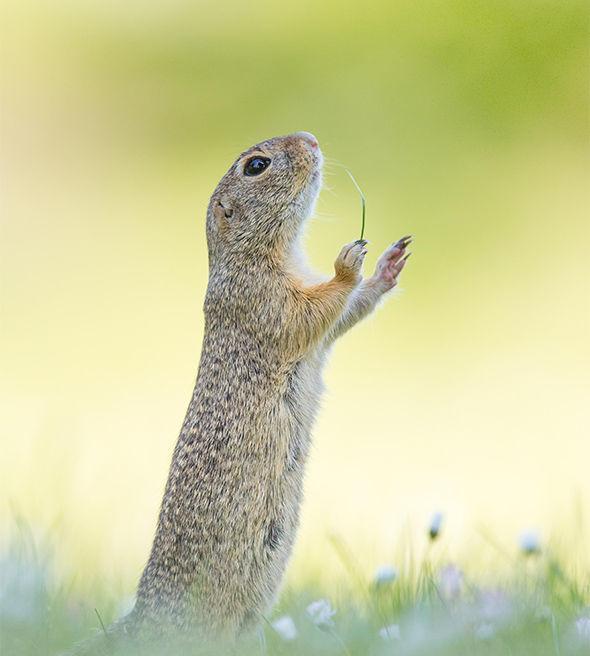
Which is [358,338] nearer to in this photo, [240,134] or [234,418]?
[240,134]

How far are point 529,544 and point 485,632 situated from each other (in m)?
1.06

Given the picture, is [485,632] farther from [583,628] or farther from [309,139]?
[309,139]

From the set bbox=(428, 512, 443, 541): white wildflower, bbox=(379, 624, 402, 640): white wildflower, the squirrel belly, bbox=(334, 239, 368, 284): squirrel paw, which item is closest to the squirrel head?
bbox=(334, 239, 368, 284): squirrel paw

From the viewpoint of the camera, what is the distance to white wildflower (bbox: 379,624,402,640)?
522cm

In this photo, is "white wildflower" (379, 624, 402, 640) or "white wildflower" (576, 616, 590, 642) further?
"white wildflower" (379, 624, 402, 640)

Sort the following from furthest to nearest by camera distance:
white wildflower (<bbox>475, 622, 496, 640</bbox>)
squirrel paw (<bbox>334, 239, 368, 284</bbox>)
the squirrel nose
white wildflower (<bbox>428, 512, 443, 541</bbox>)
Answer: the squirrel nose → squirrel paw (<bbox>334, 239, 368, 284</bbox>) → white wildflower (<bbox>428, 512, 443, 541</bbox>) → white wildflower (<bbox>475, 622, 496, 640</bbox>)

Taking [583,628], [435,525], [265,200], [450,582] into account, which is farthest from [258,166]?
[583,628]

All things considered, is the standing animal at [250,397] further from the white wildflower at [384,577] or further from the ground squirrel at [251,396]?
the white wildflower at [384,577]

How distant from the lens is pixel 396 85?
17438 millimetres

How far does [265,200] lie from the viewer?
6906 millimetres

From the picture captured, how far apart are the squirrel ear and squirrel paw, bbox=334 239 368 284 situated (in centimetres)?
69

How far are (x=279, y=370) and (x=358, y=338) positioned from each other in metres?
8.60

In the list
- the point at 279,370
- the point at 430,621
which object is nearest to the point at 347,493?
the point at 279,370

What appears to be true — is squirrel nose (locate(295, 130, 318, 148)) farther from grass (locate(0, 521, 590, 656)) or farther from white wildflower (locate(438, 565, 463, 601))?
white wildflower (locate(438, 565, 463, 601))
